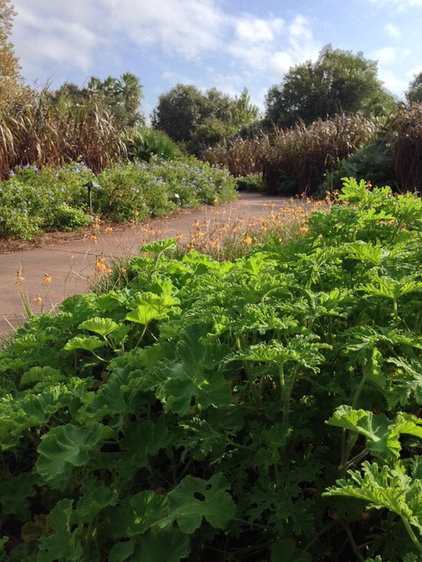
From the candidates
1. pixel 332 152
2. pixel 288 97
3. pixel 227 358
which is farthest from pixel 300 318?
pixel 288 97

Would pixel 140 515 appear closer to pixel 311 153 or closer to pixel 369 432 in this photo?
pixel 369 432

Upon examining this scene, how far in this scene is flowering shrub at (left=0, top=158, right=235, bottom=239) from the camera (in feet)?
23.0

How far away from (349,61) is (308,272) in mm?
41838

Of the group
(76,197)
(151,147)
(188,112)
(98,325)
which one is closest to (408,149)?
(76,197)

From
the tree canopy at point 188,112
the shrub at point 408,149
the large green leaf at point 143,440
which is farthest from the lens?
the tree canopy at point 188,112

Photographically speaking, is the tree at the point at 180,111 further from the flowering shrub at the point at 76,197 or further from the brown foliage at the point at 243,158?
the flowering shrub at the point at 76,197

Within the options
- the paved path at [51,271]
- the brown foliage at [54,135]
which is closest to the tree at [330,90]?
the brown foliage at [54,135]

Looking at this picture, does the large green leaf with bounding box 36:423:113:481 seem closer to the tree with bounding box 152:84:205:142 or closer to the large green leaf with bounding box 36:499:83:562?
the large green leaf with bounding box 36:499:83:562

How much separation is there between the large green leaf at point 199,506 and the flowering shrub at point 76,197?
19.0 feet

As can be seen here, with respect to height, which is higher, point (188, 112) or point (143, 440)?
point (188, 112)

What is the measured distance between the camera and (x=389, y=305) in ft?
4.97

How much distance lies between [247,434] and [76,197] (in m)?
7.25

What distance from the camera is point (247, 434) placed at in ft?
4.82

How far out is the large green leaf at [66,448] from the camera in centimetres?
126
